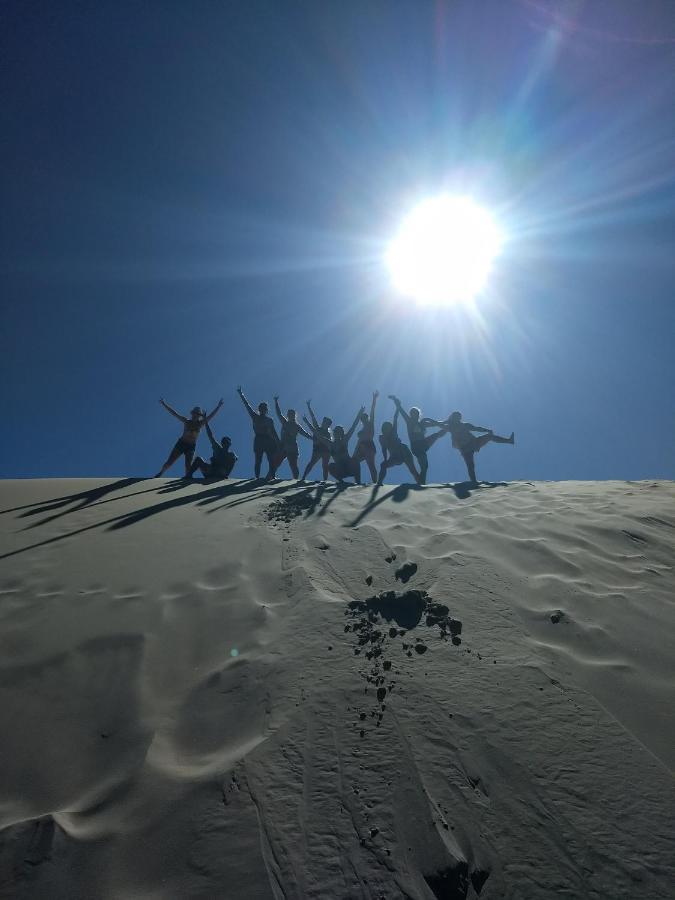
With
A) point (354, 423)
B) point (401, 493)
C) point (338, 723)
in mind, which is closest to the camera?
point (338, 723)

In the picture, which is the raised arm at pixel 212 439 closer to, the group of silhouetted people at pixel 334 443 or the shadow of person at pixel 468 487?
the group of silhouetted people at pixel 334 443

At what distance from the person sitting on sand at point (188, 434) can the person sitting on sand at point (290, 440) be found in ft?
5.46

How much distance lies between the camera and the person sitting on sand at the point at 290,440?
32.1 feet

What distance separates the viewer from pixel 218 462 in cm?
923

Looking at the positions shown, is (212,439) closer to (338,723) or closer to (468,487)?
(468,487)

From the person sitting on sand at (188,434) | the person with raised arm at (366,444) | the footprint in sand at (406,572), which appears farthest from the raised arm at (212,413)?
the footprint in sand at (406,572)

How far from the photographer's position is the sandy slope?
134 cm

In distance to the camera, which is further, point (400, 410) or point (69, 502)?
point (400, 410)

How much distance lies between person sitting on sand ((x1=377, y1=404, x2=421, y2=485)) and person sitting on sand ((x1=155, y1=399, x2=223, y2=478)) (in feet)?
13.3

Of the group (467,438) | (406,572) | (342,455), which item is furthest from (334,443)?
(406,572)

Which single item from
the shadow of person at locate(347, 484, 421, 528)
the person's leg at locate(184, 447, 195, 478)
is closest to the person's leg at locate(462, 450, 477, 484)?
the shadow of person at locate(347, 484, 421, 528)

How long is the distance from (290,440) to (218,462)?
5.93 feet

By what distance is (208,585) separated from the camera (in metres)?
3.17

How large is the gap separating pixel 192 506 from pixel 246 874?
454 centimetres
